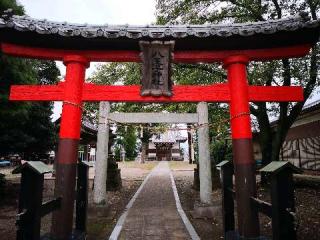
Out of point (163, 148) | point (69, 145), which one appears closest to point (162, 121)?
point (69, 145)

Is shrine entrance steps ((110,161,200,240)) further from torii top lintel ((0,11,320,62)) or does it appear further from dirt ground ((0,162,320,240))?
torii top lintel ((0,11,320,62))

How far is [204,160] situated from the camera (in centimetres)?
883

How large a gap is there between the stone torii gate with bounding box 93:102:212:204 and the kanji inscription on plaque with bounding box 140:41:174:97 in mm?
2103

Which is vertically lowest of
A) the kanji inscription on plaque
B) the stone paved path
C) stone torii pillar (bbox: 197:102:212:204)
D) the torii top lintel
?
the stone paved path

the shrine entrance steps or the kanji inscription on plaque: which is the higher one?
the kanji inscription on plaque

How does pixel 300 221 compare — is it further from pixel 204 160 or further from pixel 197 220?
pixel 204 160

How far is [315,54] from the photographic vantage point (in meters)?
10.8

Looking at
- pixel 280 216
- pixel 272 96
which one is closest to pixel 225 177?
pixel 272 96

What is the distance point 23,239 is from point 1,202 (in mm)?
10041

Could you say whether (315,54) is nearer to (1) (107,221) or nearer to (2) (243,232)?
(2) (243,232)

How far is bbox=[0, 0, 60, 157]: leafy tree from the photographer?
11.2 m

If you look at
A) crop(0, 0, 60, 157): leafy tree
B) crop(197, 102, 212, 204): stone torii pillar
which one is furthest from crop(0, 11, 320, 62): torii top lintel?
crop(0, 0, 60, 157): leafy tree

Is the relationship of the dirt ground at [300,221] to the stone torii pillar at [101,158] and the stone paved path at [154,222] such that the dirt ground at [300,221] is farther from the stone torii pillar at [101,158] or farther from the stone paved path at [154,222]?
the stone torii pillar at [101,158]

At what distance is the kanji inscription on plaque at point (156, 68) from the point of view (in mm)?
6624
